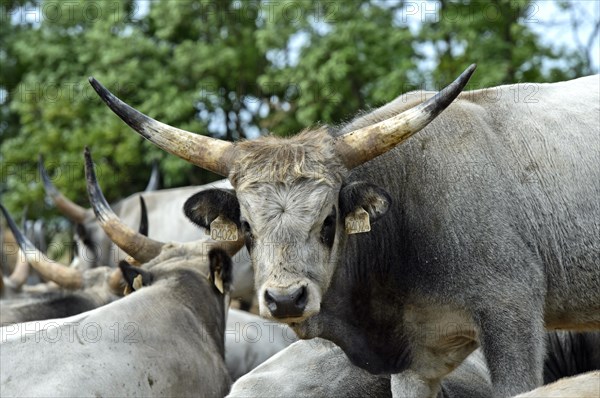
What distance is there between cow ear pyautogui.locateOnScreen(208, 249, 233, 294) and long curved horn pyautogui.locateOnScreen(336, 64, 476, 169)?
2316mm

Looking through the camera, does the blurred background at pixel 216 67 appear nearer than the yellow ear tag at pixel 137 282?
No

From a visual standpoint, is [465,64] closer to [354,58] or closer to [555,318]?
[354,58]

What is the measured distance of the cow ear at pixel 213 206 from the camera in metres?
6.39

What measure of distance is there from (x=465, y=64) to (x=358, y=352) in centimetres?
1035

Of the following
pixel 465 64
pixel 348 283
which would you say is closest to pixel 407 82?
pixel 465 64

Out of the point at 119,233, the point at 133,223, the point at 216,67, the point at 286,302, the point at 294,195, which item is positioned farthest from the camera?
the point at 216,67

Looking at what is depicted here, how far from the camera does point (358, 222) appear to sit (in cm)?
615

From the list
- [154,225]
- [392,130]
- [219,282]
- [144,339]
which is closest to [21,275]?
[154,225]

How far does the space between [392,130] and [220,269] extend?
279 centimetres

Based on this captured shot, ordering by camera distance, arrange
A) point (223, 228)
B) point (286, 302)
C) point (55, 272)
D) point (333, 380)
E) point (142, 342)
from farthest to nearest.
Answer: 1. point (55, 272)
2. point (142, 342)
3. point (333, 380)
4. point (223, 228)
5. point (286, 302)

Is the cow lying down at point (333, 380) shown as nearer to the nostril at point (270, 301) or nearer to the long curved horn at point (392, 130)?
the nostril at point (270, 301)

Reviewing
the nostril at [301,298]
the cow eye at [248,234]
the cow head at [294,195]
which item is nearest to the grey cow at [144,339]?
the cow head at [294,195]

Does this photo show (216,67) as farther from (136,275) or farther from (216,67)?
(136,275)

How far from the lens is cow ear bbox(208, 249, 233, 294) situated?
8.37 m
